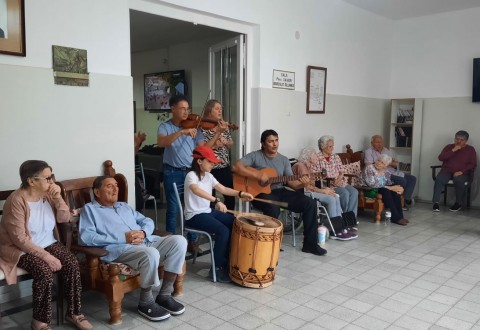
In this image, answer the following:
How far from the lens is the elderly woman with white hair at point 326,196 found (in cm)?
465

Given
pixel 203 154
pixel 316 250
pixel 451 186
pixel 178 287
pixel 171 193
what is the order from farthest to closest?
1. pixel 451 186
2. pixel 316 250
3. pixel 171 193
4. pixel 203 154
5. pixel 178 287

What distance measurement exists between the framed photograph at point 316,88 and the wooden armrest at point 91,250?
3.67 meters

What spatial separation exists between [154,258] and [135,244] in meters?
0.22

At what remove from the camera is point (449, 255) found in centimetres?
420

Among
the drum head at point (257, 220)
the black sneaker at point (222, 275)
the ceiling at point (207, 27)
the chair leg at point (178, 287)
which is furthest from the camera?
the ceiling at point (207, 27)

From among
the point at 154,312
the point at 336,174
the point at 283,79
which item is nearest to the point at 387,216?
the point at 336,174

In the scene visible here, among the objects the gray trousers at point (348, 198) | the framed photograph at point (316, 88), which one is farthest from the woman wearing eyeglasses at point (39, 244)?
the framed photograph at point (316, 88)

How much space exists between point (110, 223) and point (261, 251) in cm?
110

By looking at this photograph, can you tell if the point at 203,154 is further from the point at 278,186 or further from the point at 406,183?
the point at 406,183

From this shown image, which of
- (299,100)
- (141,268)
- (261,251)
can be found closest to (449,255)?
(261,251)

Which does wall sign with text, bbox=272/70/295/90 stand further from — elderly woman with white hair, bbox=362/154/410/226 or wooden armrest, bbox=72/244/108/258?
wooden armrest, bbox=72/244/108/258

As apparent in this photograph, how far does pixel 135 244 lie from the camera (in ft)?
9.36

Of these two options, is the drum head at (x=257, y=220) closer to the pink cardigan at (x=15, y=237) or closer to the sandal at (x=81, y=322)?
the sandal at (x=81, y=322)

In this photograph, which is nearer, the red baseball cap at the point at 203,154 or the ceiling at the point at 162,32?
the red baseball cap at the point at 203,154
